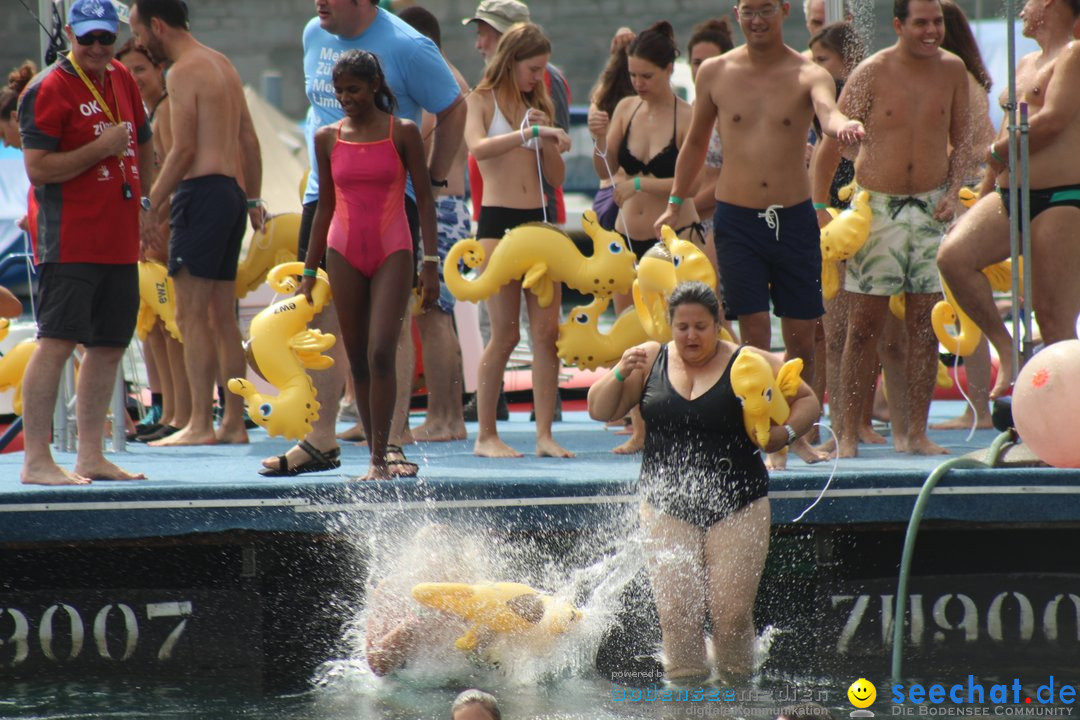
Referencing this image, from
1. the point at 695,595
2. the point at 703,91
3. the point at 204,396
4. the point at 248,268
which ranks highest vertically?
the point at 703,91

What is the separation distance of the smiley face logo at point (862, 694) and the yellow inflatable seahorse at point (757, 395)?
0.98 meters

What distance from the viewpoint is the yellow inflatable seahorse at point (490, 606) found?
18.8 feet

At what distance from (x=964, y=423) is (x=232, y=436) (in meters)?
4.05

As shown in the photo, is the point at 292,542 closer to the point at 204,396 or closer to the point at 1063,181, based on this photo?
the point at 204,396

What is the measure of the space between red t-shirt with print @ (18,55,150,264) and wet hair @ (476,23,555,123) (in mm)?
1924

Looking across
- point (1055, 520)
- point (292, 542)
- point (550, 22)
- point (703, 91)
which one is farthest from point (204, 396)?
point (550, 22)

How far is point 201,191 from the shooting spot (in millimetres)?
7664

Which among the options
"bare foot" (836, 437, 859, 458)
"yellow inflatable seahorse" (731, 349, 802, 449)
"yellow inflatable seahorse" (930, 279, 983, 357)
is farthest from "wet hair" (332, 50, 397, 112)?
"yellow inflatable seahorse" (930, 279, 983, 357)

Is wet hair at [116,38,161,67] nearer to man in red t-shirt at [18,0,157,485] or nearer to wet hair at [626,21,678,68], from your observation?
man in red t-shirt at [18,0,157,485]

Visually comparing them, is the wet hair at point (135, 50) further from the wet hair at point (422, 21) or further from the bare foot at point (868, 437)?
the bare foot at point (868, 437)

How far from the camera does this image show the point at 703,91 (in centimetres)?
686

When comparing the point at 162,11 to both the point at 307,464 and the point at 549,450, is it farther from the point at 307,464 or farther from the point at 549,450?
the point at 549,450

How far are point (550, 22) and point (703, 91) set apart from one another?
840 inches

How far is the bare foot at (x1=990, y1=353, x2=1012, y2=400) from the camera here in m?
6.66
